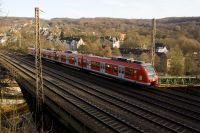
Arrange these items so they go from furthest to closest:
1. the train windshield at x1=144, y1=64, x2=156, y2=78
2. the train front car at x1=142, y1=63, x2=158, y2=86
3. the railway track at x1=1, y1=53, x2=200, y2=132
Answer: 1. the train windshield at x1=144, y1=64, x2=156, y2=78
2. the train front car at x1=142, y1=63, x2=158, y2=86
3. the railway track at x1=1, y1=53, x2=200, y2=132

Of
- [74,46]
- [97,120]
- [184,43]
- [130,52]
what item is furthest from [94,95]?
[74,46]

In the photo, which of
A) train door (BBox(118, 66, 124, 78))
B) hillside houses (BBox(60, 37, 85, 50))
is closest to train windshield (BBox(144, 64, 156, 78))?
train door (BBox(118, 66, 124, 78))

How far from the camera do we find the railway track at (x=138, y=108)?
677 inches

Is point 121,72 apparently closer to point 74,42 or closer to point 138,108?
point 138,108

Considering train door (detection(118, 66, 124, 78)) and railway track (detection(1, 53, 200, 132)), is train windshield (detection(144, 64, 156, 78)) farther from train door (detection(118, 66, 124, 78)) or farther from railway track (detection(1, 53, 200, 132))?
train door (detection(118, 66, 124, 78))

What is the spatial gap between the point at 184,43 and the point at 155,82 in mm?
88739

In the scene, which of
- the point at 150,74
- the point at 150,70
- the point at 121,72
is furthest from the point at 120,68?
the point at 150,74

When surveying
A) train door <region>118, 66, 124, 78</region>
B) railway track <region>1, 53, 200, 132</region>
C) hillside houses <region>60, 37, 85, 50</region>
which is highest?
hillside houses <region>60, 37, 85, 50</region>

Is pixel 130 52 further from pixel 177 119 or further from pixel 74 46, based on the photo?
pixel 177 119

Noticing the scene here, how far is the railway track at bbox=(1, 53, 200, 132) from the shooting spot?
17188mm

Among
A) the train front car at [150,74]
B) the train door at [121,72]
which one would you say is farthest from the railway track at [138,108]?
the train door at [121,72]

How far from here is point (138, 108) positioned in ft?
68.9

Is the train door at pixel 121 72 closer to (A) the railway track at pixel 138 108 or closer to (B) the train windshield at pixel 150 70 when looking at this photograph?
(A) the railway track at pixel 138 108

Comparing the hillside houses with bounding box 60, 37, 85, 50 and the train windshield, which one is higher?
the hillside houses with bounding box 60, 37, 85, 50
